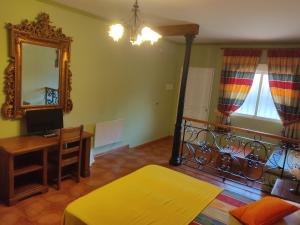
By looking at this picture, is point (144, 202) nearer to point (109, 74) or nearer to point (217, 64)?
point (109, 74)

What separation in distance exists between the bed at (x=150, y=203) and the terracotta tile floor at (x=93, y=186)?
771 millimetres

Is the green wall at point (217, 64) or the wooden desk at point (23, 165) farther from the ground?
the green wall at point (217, 64)

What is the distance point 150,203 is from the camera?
7.07ft

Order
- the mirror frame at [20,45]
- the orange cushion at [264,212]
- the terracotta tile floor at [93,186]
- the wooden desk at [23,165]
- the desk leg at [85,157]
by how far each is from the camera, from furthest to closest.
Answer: the desk leg at [85,157], the mirror frame at [20,45], the wooden desk at [23,165], the terracotta tile floor at [93,186], the orange cushion at [264,212]

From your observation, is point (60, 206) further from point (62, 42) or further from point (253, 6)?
point (253, 6)

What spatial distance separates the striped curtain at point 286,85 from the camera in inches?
179

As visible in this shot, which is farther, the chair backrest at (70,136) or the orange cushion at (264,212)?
the chair backrest at (70,136)

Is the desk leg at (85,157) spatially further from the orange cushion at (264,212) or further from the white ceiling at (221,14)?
the orange cushion at (264,212)

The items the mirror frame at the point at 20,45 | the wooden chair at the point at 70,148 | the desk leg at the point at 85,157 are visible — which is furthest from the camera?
the desk leg at the point at 85,157

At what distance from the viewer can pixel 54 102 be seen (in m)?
3.53

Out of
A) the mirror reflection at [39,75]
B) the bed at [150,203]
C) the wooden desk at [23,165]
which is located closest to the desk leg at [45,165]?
the wooden desk at [23,165]

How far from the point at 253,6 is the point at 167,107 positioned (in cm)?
365

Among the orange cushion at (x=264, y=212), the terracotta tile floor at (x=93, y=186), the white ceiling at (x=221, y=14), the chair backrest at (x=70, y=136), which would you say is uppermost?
the white ceiling at (x=221, y=14)

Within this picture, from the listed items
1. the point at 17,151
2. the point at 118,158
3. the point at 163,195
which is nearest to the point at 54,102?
the point at 17,151
